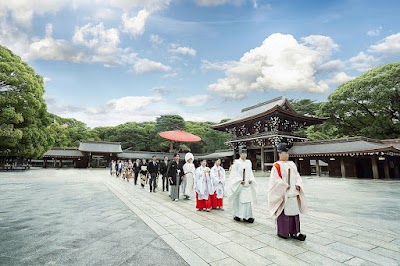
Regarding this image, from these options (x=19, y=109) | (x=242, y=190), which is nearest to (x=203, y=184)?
(x=242, y=190)

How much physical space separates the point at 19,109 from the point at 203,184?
2165 centimetres

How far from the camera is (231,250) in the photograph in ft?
11.3

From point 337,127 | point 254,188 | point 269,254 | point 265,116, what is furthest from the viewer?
point 337,127

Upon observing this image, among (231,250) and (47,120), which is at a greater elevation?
(47,120)

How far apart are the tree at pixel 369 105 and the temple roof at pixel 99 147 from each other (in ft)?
111

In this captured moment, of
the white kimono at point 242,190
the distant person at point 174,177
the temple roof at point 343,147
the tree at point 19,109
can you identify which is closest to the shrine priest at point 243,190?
the white kimono at point 242,190

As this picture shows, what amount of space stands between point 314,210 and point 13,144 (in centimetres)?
2276

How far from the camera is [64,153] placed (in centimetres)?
3675

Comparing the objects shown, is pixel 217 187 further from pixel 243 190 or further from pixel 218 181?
pixel 243 190

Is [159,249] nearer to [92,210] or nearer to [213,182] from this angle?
[213,182]

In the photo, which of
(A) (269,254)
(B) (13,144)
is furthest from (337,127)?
(B) (13,144)

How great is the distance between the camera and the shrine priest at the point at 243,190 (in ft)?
16.9

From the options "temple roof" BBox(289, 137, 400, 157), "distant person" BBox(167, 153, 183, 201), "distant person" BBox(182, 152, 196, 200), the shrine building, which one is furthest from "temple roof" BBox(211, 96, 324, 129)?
"distant person" BBox(167, 153, 183, 201)

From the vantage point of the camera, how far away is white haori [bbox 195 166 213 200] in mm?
6496
